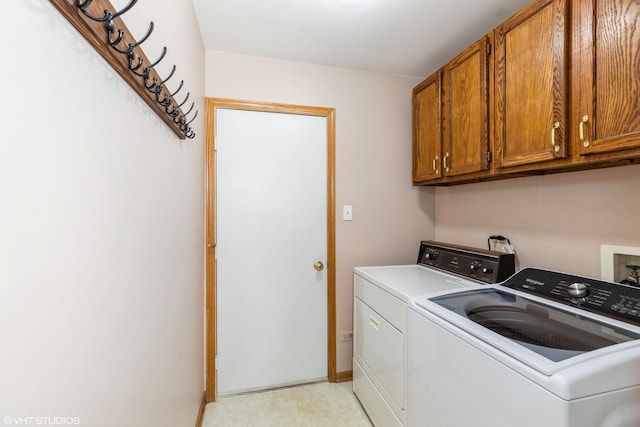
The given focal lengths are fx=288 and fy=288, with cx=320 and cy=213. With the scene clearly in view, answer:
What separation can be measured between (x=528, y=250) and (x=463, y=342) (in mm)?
1012

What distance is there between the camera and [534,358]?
818 mm

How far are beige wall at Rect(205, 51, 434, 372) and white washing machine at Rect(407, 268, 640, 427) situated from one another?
955 millimetres

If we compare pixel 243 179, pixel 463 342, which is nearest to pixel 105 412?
pixel 463 342

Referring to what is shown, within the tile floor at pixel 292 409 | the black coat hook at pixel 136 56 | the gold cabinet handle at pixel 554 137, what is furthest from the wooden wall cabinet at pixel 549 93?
the tile floor at pixel 292 409

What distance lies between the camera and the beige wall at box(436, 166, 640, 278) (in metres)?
1.30

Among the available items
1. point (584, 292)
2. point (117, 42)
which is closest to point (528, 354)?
point (584, 292)

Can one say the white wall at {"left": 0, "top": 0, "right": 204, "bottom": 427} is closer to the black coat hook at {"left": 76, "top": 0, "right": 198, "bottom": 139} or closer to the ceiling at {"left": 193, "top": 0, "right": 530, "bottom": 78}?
the black coat hook at {"left": 76, "top": 0, "right": 198, "bottom": 139}

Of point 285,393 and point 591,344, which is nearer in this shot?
point 591,344

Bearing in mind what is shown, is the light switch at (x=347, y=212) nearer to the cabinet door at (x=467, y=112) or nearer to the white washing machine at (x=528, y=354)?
the cabinet door at (x=467, y=112)

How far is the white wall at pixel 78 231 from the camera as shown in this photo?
405 millimetres

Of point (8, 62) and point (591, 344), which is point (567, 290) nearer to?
point (591, 344)

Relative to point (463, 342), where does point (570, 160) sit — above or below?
A: above

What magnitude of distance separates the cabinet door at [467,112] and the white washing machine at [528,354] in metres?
0.71

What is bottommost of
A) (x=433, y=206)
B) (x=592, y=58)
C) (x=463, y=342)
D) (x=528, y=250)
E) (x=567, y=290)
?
(x=463, y=342)
